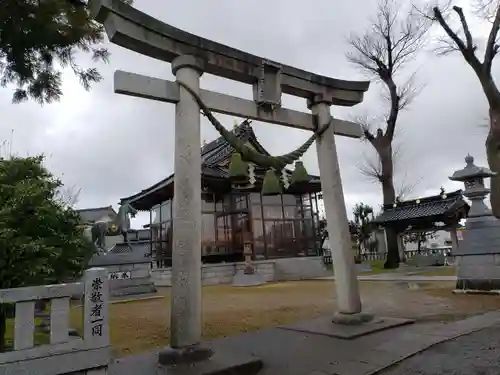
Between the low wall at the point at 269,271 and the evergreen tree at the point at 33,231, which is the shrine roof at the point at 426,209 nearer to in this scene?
the low wall at the point at 269,271

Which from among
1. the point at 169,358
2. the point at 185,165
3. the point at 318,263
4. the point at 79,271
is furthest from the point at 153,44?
the point at 318,263

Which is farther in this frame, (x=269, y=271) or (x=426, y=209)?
(x=426, y=209)

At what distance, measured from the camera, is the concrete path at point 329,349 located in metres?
3.73

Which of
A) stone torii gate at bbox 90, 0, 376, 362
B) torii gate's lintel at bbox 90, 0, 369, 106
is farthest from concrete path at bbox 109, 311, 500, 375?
torii gate's lintel at bbox 90, 0, 369, 106

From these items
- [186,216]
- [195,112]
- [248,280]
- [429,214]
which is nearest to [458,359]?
[186,216]

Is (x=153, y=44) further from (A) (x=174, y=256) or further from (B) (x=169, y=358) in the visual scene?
(B) (x=169, y=358)

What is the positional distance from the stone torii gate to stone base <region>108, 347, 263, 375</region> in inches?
4.5

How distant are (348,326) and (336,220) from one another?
1.59m

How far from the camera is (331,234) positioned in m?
5.80

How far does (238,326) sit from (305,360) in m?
2.63

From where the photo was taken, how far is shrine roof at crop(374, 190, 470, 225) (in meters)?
21.1

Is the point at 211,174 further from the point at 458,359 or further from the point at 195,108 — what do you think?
the point at 458,359

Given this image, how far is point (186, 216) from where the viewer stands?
4125 millimetres

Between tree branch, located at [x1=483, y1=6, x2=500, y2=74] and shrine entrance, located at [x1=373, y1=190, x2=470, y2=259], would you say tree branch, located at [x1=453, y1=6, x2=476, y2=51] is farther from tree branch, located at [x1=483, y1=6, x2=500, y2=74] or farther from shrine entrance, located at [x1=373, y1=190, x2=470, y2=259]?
shrine entrance, located at [x1=373, y1=190, x2=470, y2=259]
